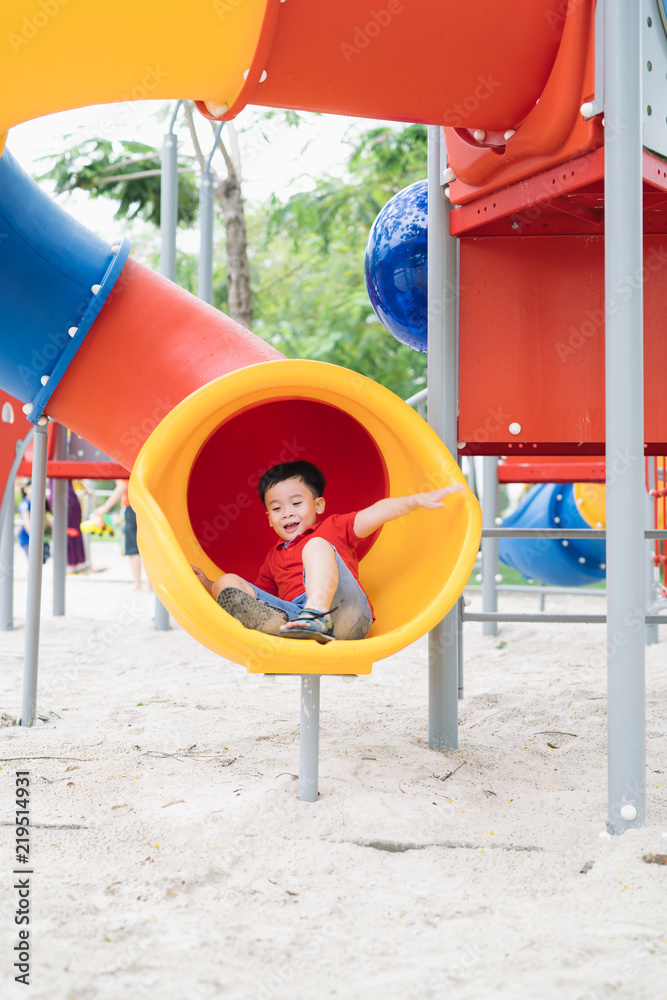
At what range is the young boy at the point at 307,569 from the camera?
2098 mm

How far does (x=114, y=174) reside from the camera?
918 cm

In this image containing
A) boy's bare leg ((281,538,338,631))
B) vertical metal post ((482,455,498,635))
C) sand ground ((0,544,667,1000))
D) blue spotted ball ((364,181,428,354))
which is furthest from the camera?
vertical metal post ((482,455,498,635))

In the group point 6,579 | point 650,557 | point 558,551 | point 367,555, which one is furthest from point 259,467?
point 558,551

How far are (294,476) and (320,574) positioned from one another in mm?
516

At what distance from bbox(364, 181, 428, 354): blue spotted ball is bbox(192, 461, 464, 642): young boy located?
2.62 ft

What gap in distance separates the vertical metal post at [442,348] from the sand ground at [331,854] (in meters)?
0.26

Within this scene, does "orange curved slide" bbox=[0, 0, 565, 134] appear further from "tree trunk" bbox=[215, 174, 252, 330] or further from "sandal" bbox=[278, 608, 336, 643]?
"tree trunk" bbox=[215, 174, 252, 330]

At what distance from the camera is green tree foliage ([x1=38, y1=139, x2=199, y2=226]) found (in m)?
8.66

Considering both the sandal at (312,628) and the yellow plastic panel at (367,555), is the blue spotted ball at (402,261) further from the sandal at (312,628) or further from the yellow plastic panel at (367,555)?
the sandal at (312,628)

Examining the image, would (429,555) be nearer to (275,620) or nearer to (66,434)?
(275,620)

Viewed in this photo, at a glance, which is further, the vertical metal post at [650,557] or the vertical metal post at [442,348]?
the vertical metal post at [650,557]

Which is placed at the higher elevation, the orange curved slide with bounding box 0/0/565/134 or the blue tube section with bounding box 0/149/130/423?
the orange curved slide with bounding box 0/0/565/134

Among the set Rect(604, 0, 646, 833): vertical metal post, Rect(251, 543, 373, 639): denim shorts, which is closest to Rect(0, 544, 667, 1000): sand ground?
Rect(604, 0, 646, 833): vertical metal post

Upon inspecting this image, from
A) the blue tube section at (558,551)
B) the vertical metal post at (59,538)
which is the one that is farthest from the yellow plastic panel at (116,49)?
the blue tube section at (558,551)
